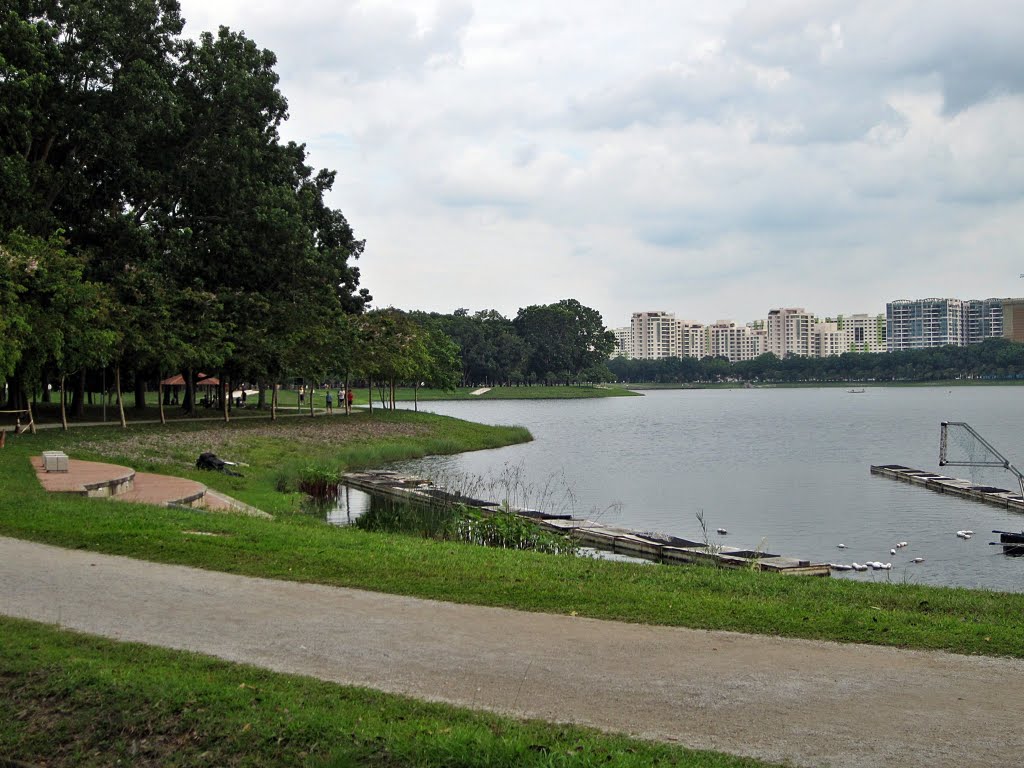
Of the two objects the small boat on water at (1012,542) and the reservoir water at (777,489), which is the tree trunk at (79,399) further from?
the small boat on water at (1012,542)

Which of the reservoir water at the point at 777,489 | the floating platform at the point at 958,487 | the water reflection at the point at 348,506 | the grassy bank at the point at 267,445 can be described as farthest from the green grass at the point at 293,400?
the floating platform at the point at 958,487

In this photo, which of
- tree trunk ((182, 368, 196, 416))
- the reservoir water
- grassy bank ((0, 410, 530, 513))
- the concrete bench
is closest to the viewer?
the concrete bench

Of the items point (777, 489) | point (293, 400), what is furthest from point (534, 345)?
point (777, 489)

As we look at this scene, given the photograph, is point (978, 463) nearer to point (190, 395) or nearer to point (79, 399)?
point (79, 399)

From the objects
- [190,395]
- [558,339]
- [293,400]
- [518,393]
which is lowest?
[518,393]

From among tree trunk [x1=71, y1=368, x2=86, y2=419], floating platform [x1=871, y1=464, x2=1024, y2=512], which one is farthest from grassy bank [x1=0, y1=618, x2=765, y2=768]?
tree trunk [x1=71, y1=368, x2=86, y2=419]

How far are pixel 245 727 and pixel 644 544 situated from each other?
1390 centimetres

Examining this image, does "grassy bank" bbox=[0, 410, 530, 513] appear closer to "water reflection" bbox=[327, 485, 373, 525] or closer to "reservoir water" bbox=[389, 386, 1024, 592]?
"water reflection" bbox=[327, 485, 373, 525]

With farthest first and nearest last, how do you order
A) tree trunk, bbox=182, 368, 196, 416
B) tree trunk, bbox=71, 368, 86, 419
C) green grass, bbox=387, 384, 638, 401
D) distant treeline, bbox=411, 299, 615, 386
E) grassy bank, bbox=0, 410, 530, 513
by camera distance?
distant treeline, bbox=411, 299, 615, 386, green grass, bbox=387, 384, 638, 401, tree trunk, bbox=182, 368, 196, 416, tree trunk, bbox=71, 368, 86, 419, grassy bank, bbox=0, 410, 530, 513

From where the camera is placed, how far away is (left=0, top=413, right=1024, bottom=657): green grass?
30.5ft

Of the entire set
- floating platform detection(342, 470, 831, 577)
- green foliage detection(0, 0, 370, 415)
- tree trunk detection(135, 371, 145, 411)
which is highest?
green foliage detection(0, 0, 370, 415)

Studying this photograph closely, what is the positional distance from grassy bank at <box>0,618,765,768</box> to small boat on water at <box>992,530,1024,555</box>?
740 inches

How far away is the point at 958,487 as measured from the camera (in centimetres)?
3275

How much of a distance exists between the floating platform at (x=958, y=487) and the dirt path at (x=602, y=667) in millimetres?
23797
